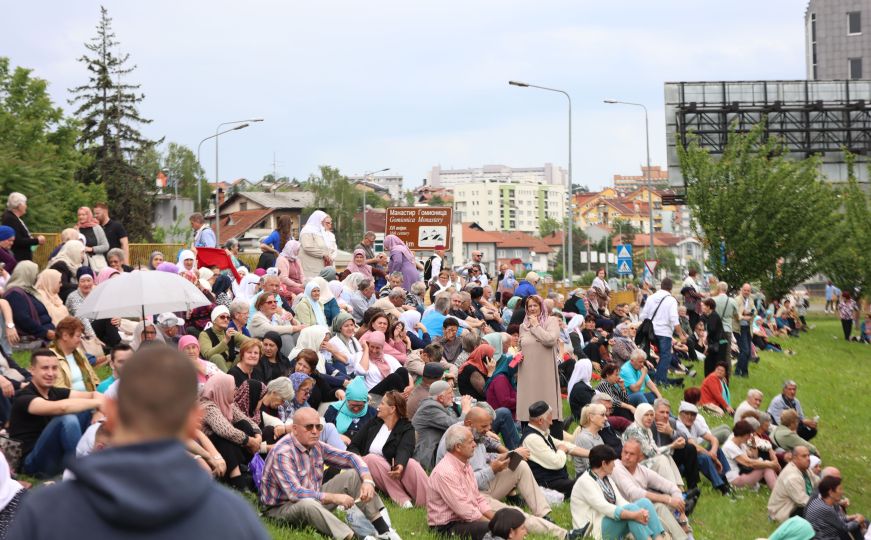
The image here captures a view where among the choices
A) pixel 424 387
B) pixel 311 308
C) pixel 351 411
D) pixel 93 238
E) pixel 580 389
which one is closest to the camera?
pixel 351 411

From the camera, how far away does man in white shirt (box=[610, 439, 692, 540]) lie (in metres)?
13.0

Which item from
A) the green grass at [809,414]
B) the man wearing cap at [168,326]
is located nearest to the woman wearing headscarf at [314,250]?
the green grass at [809,414]

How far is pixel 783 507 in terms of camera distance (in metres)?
15.2

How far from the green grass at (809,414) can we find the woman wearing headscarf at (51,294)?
5367 millimetres

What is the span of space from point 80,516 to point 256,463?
350 inches

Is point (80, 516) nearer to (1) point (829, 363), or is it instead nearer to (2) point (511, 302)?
(2) point (511, 302)

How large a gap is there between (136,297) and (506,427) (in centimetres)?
499

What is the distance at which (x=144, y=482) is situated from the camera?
102 inches

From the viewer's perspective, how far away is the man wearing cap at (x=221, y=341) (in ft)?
45.5

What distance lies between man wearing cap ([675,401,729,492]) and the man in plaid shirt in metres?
6.57

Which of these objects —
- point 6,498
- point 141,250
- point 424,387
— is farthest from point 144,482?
point 141,250

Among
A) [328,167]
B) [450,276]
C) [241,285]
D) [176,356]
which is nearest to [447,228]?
[450,276]

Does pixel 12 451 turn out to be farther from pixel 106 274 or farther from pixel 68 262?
pixel 68 262

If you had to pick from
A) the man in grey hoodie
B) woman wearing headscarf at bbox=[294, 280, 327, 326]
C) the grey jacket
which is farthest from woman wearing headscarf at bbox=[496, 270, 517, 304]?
the man in grey hoodie
